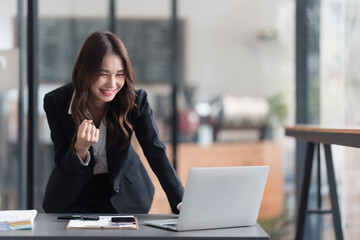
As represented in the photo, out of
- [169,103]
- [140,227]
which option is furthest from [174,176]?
[169,103]

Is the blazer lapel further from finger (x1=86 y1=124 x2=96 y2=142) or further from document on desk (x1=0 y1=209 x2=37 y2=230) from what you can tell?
document on desk (x1=0 y1=209 x2=37 y2=230)

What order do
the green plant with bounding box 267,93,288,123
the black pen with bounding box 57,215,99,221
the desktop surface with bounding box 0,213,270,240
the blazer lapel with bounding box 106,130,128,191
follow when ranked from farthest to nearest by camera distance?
the green plant with bounding box 267,93,288,123, the blazer lapel with bounding box 106,130,128,191, the black pen with bounding box 57,215,99,221, the desktop surface with bounding box 0,213,270,240

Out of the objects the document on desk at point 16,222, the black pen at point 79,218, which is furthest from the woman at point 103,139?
the document on desk at point 16,222

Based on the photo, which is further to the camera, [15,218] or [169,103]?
[169,103]

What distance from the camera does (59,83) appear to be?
400 centimetres

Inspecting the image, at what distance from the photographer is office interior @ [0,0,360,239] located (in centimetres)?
397

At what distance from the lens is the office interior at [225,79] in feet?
13.0

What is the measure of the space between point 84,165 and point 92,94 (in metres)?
0.34

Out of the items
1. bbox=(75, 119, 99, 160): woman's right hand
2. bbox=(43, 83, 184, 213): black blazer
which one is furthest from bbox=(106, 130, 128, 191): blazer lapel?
bbox=(75, 119, 99, 160): woman's right hand

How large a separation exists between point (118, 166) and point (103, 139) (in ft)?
0.43

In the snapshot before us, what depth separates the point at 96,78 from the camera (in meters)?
2.15

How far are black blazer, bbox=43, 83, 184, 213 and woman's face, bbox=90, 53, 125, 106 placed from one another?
16 centimetres

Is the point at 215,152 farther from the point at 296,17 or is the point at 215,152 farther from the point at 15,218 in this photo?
the point at 15,218

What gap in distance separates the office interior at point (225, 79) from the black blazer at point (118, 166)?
1.46 meters
